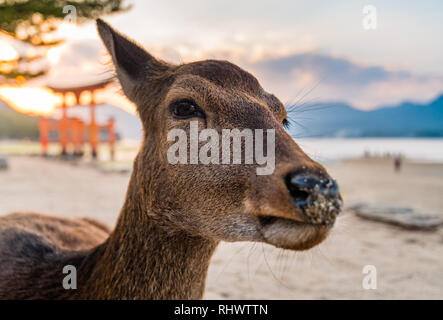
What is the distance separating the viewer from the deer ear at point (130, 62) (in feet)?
8.86

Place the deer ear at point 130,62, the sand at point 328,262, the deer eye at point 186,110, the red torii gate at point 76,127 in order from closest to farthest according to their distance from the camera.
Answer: the deer eye at point 186,110
the deer ear at point 130,62
the sand at point 328,262
the red torii gate at point 76,127

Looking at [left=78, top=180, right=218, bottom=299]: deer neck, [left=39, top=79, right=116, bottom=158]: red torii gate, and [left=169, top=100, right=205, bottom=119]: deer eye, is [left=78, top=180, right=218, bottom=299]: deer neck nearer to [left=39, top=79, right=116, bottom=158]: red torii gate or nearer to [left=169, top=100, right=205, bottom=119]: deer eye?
[left=169, top=100, right=205, bottom=119]: deer eye

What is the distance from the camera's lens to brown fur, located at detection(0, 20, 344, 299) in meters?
1.91

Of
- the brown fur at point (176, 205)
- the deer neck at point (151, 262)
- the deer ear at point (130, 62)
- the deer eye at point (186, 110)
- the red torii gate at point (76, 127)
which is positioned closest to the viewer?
the brown fur at point (176, 205)

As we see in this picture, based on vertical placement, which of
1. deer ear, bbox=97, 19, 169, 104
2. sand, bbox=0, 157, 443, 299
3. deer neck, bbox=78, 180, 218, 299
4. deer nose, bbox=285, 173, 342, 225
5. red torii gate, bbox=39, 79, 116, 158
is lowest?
sand, bbox=0, 157, 443, 299

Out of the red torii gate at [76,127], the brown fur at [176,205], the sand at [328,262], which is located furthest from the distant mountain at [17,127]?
the brown fur at [176,205]

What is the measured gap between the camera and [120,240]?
2.62m

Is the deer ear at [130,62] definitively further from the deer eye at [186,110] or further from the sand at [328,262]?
the sand at [328,262]

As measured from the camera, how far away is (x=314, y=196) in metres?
1.70

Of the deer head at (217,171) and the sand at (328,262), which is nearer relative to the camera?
the deer head at (217,171)

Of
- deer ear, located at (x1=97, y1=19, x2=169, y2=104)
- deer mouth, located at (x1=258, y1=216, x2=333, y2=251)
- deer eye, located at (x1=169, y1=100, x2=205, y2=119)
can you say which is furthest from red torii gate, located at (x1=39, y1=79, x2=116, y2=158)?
deer mouth, located at (x1=258, y1=216, x2=333, y2=251)

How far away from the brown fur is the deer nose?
4 cm

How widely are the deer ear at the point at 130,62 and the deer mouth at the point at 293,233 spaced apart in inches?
58.6
